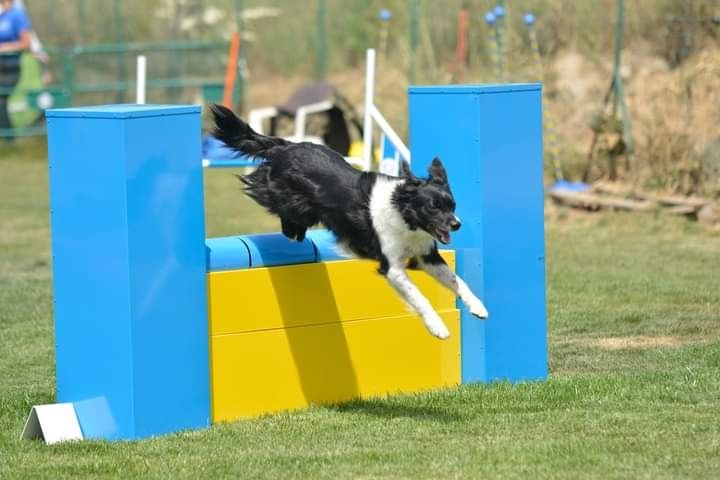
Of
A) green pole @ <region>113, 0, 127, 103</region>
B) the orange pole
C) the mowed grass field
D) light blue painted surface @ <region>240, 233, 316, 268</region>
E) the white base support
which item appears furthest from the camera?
green pole @ <region>113, 0, 127, 103</region>

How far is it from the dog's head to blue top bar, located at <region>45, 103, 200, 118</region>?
1.05 m

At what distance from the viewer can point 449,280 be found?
609cm

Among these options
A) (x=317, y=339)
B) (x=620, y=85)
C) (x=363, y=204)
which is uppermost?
(x=620, y=85)

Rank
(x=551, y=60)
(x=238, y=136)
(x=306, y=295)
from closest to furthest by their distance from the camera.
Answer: (x=306, y=295), (x=238, y=136), (x=551, y=60)

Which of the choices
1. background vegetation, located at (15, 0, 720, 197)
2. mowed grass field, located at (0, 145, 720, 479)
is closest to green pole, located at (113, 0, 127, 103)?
background vegetation, located at (15, 0, 720, 197)

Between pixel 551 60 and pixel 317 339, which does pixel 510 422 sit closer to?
pixel 317 339

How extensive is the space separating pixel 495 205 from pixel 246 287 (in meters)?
1.46

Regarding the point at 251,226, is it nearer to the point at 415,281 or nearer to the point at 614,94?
the point at 614,94

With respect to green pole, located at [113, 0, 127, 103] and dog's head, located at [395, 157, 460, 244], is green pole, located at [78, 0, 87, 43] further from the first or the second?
dog's head, located at [395, 157, 460, 244]

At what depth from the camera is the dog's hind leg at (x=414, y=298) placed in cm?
582

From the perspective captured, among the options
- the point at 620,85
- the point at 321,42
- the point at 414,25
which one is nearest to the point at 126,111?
the point at 620,85

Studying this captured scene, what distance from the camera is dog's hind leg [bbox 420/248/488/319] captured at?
6074 millimetres

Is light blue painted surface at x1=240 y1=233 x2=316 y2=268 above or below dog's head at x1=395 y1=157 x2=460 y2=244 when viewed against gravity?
below

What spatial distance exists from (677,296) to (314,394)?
3.90 metres
